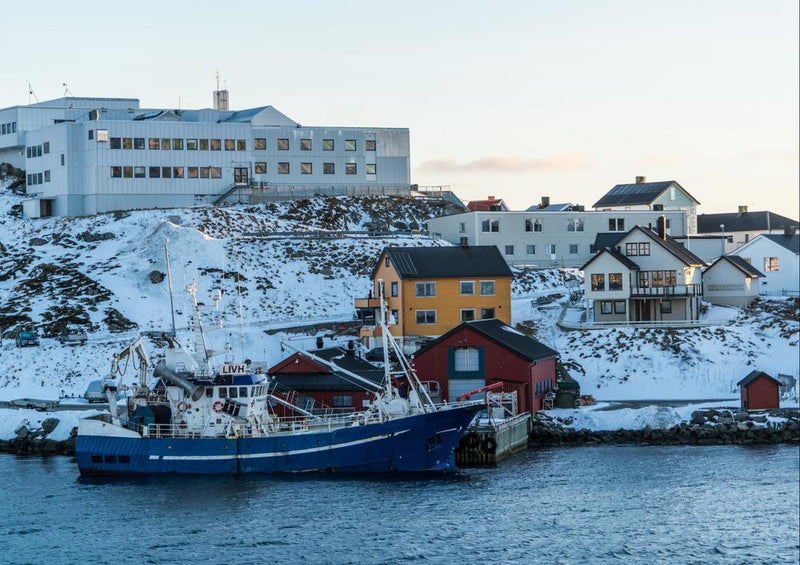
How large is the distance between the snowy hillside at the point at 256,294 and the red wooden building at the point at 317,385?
11.0 feet

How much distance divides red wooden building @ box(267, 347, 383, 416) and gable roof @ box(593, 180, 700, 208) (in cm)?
5304

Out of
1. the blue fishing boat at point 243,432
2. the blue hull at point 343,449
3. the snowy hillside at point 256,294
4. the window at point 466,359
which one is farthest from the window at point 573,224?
the blue hull at point 343,449

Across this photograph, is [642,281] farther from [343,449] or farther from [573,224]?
[343,449]

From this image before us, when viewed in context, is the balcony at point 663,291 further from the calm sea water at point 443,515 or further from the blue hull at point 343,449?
the blue hull at point 343,449

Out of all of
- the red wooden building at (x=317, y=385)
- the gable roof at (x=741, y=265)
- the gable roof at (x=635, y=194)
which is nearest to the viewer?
the red wooden building at (x=317, y=385)

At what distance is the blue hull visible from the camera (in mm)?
54625

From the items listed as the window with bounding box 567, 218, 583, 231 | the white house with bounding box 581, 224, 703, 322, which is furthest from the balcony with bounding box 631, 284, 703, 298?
the window with bounding box 567, 218, 583, 231

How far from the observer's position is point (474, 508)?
1853 inches

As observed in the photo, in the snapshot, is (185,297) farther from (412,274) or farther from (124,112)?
(124,112)

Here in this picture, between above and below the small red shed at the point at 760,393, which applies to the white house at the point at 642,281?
above

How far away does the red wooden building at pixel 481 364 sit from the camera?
63.2 meters

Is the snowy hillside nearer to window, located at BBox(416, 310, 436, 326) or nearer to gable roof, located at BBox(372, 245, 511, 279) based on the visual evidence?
gable roof, located at BBox(372, 245, 511, 279)

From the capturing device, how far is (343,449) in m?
54.8

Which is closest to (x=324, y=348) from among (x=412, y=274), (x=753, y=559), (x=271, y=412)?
(x=412, y=274)
